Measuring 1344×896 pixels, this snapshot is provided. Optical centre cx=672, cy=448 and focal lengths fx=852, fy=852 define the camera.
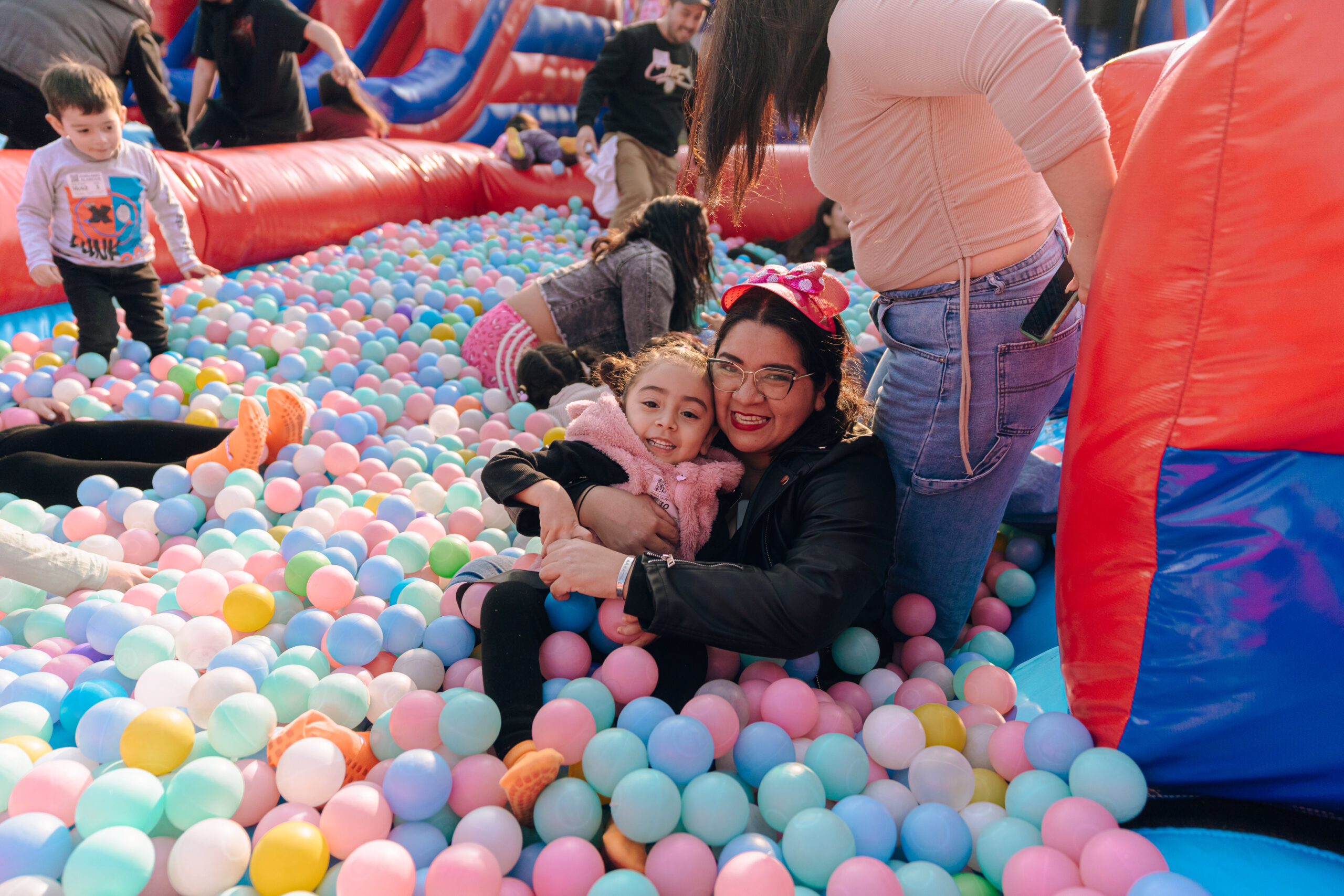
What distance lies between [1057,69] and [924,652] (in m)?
1.07

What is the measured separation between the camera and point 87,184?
295cm

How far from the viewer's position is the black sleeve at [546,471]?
1.58 meters

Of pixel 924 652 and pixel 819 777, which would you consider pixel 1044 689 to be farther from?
pixel 819 777

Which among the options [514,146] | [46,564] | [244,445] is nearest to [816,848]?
[46,564]

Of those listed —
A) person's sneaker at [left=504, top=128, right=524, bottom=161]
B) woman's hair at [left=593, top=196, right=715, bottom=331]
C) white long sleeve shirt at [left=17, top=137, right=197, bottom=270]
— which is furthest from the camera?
person's sneaker at [left=504, top=128, right=524, bottom=161]

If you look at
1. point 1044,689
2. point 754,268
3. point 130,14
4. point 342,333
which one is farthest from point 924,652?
point 130,14

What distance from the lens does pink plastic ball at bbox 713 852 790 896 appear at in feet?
3.27

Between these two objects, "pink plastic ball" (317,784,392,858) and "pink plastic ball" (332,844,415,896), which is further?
"pink plastic ball" (317,784,392,858)

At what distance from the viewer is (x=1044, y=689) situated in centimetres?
155

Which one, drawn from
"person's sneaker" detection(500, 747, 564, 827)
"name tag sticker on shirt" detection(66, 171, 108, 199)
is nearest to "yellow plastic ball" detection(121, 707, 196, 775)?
"person's sneaker" detection(500, 747, 564, 827)

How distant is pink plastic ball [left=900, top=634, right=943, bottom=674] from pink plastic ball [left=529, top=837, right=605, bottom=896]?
830 mm

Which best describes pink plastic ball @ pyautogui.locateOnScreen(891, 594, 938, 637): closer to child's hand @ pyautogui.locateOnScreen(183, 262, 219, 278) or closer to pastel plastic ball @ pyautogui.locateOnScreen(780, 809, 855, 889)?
pastel plastic ball @ pyautogui.locateOnScreen(780, 809, 855, 889)

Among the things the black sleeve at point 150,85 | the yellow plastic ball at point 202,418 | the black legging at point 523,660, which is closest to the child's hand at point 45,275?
the yellow plastic ball at point 202,418

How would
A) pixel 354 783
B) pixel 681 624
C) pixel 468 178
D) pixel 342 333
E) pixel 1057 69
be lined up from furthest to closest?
1. pixel 468 178
2. pixel 342 333
3. pixel 681 624
4. pixel 354 783
5. pixel 1057 69
